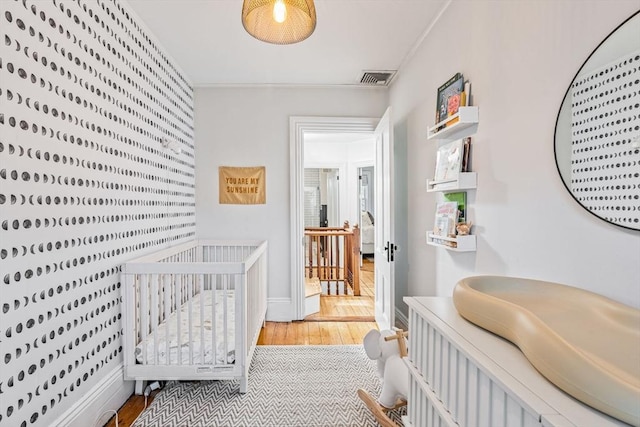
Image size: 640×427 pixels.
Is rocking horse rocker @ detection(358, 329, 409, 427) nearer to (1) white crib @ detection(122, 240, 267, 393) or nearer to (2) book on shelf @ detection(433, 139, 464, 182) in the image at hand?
(1) white crib @ detection(122, 240, 267, 393)

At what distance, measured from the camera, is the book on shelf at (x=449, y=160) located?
168 centimetres

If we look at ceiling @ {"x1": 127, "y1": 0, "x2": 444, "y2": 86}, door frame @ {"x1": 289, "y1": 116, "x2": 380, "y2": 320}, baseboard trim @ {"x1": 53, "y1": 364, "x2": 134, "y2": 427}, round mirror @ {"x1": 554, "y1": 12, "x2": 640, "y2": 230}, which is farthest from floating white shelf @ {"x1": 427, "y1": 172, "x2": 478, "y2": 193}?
baseboard trim @ {"x1": 53, "y1": 364, "x2": 134, "y2": 427}

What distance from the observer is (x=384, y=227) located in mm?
2707

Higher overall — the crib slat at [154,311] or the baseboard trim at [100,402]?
the crib slat at [154,311]

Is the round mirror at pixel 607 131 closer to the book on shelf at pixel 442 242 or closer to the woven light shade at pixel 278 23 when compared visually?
the book on shelf at pixel 442 242

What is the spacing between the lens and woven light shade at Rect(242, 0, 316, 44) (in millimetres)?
1228

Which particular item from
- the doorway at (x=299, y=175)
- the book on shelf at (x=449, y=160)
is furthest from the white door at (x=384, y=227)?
the book on shelf at (x=449, y=160)

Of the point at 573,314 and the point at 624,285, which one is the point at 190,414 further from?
the point at 624,285

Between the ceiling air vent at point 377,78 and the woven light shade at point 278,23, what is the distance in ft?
5.49

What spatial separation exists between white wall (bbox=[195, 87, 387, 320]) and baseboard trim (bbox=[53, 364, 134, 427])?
153 cm

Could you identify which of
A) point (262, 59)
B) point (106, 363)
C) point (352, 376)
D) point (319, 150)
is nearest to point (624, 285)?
point (352, 376)

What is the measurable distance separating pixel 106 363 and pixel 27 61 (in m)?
1.50

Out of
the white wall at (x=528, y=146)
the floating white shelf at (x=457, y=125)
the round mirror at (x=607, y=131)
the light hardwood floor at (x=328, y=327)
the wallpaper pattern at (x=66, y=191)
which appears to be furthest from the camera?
the light hardwood floor at (x=328, y=327)

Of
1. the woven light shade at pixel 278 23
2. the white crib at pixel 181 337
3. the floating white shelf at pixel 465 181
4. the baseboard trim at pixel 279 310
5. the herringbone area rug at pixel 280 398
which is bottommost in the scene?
the herringbone area rug at pixel 280 398
